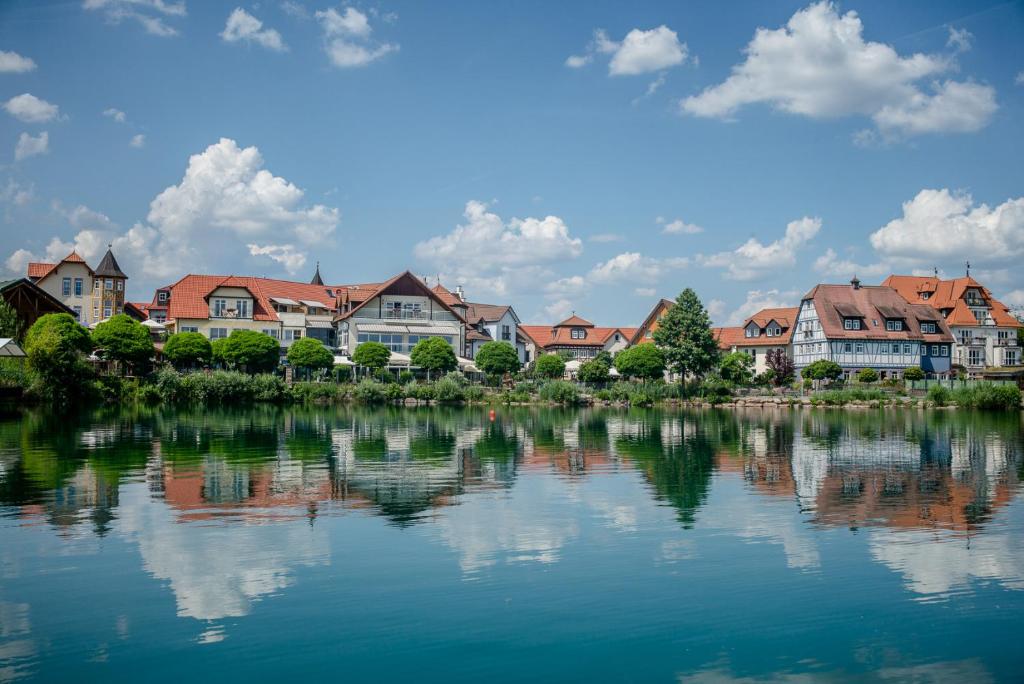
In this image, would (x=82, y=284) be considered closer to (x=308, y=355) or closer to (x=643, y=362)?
(x=308, y=355)

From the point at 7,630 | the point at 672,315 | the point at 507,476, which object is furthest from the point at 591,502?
the point at 672,315

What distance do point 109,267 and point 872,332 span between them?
73727 mm

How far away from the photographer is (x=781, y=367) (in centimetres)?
7356

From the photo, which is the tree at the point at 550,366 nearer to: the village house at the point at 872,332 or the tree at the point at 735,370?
the tree at the point at 735,370

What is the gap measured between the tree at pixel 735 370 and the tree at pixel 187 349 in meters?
42.3

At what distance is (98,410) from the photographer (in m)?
44.4

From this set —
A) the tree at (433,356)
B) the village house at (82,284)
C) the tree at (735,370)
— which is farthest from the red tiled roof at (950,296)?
the village house at (82,284)

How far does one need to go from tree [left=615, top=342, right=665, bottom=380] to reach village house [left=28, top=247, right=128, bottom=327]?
50.0 metres

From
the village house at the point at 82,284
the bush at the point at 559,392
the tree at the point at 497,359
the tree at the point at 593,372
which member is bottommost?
the bush at the point at 559,392

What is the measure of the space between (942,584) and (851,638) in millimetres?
3000

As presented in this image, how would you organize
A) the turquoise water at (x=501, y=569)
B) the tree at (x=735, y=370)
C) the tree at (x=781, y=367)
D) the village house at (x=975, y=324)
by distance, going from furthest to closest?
the village house at (x=975, y=324), the tree at (x=781, y=367), the tree at (x=735, y=370), the turquoise water at (x=501, y=569)

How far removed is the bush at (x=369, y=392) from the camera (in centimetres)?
5953

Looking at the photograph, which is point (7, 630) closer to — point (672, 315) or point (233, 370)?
point (233, 370)

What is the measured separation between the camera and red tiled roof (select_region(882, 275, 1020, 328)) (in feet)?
269
